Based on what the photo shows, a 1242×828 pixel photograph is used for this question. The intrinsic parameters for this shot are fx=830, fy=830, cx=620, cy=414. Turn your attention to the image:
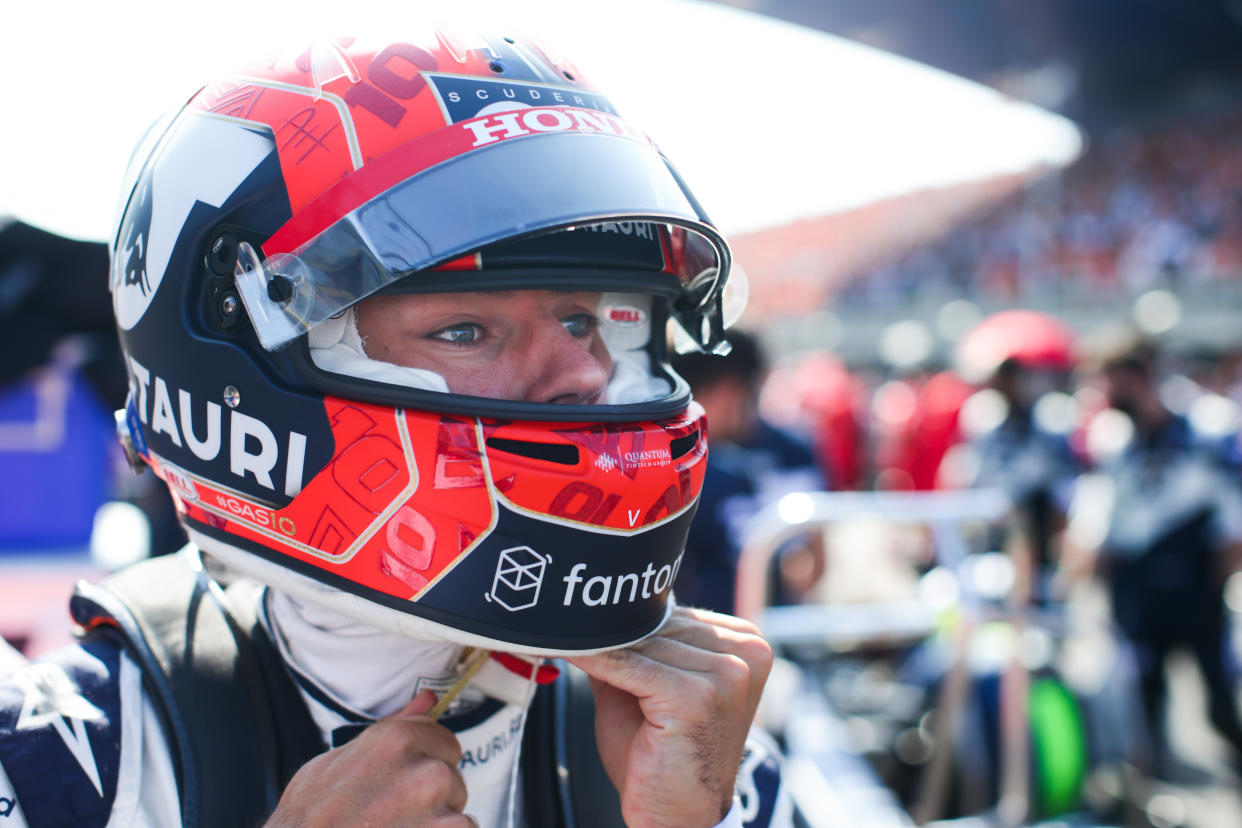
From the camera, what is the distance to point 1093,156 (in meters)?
25.9

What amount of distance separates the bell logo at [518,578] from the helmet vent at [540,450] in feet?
0.36

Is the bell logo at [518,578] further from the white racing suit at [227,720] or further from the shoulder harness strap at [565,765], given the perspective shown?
the shoulder harness strap at [565,765]

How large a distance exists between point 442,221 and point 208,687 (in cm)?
68

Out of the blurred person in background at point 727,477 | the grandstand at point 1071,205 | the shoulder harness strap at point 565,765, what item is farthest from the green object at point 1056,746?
the grandstand at point 1071,205

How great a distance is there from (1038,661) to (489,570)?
317cm

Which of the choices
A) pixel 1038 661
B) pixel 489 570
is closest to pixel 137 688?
pixel 489 570

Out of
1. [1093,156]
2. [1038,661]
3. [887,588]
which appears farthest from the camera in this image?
[1093,156]

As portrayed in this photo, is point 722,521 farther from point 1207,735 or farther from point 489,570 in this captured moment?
point 1207,735

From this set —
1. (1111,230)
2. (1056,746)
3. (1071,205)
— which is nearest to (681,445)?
(1056,746)

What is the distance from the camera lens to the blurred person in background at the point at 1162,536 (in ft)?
12.8

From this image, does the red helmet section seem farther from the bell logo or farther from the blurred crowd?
the blurred crowd

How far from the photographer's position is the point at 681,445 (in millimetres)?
1110

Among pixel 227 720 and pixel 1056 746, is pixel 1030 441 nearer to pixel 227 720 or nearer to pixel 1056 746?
pixel 1056 746

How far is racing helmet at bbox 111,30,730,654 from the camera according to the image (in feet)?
3.26
